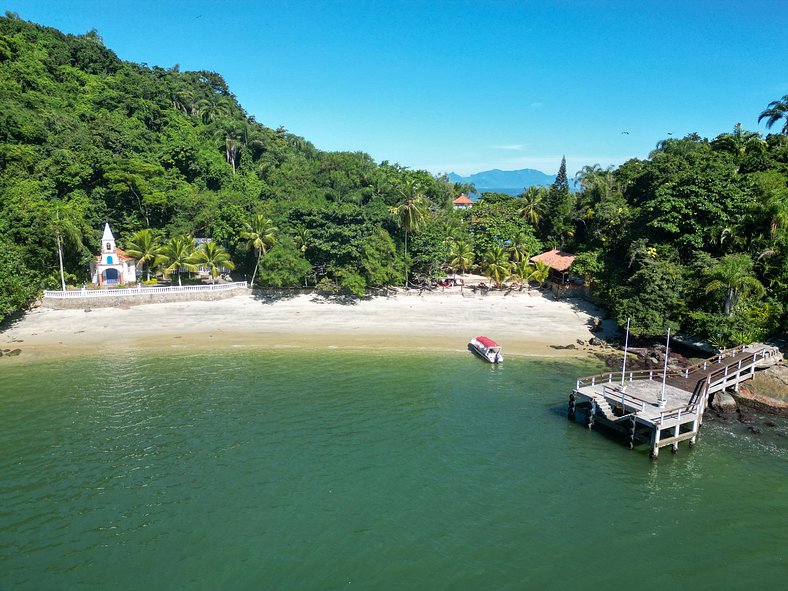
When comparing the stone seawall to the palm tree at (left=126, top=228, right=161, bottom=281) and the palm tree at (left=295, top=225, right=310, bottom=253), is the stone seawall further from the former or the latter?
the palm tree at (left=295, top=225, right=310, bottom=253)

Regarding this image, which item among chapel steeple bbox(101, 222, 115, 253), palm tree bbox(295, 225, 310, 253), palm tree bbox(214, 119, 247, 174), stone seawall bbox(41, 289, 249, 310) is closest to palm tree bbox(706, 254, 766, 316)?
palm tree bbox(295, 225, 310, 253)

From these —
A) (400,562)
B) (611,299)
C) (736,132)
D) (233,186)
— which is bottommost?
(400,562)

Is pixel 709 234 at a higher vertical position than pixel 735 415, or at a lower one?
higher

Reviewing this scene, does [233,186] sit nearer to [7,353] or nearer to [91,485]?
[7,353]

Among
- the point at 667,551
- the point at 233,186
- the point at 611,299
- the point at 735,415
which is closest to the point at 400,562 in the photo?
the point at 667,551

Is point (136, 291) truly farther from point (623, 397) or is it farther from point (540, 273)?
point (623, 397)

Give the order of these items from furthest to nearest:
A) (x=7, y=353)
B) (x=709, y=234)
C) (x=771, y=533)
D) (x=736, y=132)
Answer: (x=736, y=132)
(x=709, y=234)
(x=7, y=353)
(x=771, y=533)

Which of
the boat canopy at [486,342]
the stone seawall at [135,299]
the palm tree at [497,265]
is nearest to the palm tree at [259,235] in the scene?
the stone seawall at [135,299]

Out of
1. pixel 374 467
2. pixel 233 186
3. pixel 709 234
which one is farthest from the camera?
pixel 233 186
